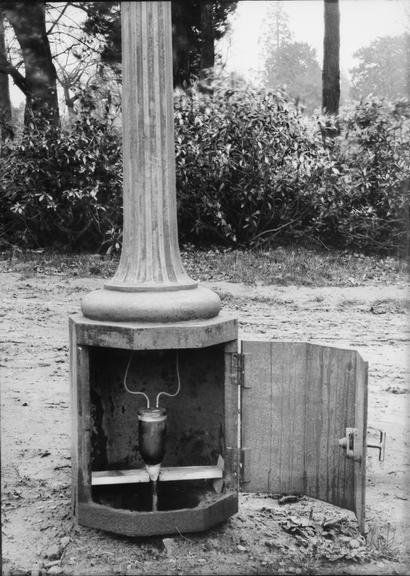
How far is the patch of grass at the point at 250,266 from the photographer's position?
804 centimetres

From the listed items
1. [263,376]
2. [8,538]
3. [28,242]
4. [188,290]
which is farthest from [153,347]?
[28,242]

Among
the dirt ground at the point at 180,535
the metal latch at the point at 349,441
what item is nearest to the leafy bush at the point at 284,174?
the dirt ground at the point at 180,535

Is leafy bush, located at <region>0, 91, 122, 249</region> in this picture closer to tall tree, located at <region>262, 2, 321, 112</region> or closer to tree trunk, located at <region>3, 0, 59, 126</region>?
tree trunk, located at <region>3, 0, 59, 126</region>

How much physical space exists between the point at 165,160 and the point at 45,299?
4763 mm

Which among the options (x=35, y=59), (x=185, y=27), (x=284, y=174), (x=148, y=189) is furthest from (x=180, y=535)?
(x=284, y=174)

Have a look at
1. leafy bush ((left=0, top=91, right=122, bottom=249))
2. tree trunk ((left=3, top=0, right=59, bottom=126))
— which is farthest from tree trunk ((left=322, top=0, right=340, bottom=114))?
tree trunk ((left=3, top=0, right=59, bottom=126))

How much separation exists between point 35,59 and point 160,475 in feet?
20.8

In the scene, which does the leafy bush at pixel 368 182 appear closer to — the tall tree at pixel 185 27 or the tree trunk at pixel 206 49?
the tree trunk at pixel 206 49

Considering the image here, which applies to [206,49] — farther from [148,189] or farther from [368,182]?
[148,189]

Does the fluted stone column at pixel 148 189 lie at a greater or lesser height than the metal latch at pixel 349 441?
greater

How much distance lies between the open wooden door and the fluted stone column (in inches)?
16.3

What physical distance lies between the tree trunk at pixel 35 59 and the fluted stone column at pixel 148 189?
501cm

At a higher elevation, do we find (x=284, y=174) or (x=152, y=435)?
(x=284, y=174)

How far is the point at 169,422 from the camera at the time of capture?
3.34m
